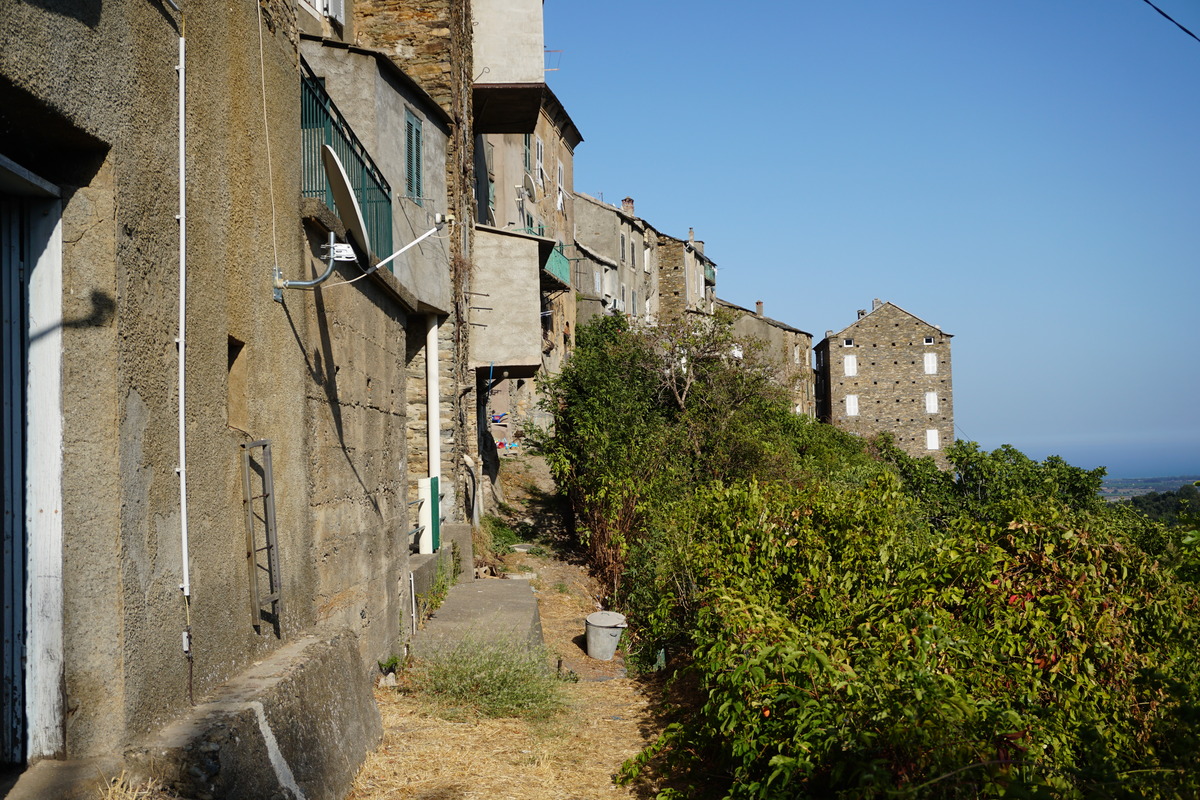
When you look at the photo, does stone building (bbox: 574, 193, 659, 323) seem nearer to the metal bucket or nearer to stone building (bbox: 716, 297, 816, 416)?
stone building (bbox: 716, 297, 816, 416)

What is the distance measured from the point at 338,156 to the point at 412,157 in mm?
5087

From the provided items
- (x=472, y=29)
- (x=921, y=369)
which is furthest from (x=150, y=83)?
(x=921, y=369)

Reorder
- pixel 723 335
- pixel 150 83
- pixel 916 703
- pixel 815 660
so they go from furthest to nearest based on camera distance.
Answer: pixel 723 335 < pixel 815 660 < pixel 916 703 < pixel 150 83

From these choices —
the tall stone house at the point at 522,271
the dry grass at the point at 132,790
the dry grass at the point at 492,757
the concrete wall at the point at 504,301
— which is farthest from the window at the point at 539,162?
the dry grass at the point at 132,790

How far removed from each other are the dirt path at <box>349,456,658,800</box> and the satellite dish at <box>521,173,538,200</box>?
→ 20.8 metres

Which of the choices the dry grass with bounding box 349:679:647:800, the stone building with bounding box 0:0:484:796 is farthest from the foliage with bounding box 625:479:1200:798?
the stone building with bounding box 0:0:484:796

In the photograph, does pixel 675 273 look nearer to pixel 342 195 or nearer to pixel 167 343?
pixel 342 195

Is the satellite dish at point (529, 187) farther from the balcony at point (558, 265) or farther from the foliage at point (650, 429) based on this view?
the foliage at point (650, 429)

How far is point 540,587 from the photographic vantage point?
14.6 meters

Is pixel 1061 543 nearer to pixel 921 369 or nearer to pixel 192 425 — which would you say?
pixel 192 425

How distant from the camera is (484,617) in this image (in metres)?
9.74

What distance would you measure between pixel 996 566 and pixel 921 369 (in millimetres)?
56221

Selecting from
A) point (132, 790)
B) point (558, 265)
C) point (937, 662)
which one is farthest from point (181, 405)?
point (558, 265)

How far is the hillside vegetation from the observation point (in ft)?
12.5
